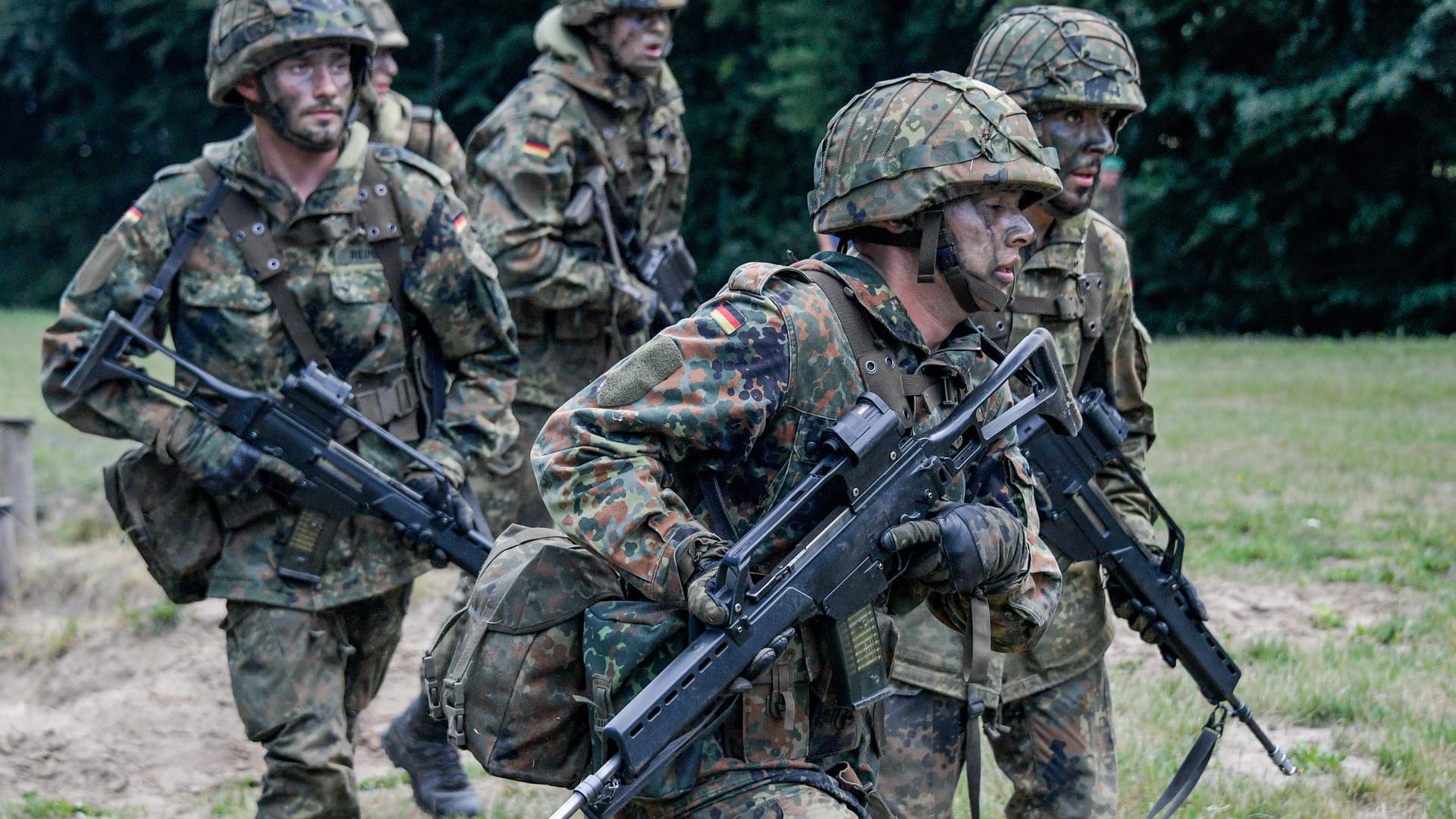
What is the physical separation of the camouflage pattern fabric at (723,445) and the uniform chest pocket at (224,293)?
6.28 feet

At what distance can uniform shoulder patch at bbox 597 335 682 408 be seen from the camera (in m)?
3.11

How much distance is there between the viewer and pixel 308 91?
488cm

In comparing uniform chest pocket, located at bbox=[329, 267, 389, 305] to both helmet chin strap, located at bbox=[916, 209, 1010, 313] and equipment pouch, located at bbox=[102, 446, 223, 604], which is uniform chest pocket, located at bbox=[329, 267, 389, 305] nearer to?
equipment pouch, located at bbox=[102, 446, 223, 604]

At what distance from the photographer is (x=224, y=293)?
4.79 m

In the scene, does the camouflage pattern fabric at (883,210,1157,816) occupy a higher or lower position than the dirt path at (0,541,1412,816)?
higher

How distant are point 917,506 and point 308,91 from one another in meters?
2.58

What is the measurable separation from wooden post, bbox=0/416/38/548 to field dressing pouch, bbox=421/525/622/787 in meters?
6.05

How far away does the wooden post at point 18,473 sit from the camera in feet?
27.8

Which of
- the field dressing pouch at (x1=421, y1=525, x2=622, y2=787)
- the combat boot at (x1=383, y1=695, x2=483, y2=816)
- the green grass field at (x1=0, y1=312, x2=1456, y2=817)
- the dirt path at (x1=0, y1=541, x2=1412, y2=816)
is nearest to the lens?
the field dressing pouch at (x1=421, y1=525, x2=622, y2=787)

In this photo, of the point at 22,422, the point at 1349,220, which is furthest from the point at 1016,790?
the point at 1349,220

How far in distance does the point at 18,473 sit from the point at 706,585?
6627 millimetres

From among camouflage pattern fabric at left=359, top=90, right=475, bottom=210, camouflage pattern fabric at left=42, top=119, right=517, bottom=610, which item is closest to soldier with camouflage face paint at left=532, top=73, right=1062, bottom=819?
camouflage pattern fabric at left=42, top=119, right=517, bottom=610

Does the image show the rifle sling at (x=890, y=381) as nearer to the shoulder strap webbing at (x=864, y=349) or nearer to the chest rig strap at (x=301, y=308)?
the shoulder strap webbing at (x=864, y=349)

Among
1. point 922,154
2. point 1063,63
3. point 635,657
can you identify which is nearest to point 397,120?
point 1063,63
